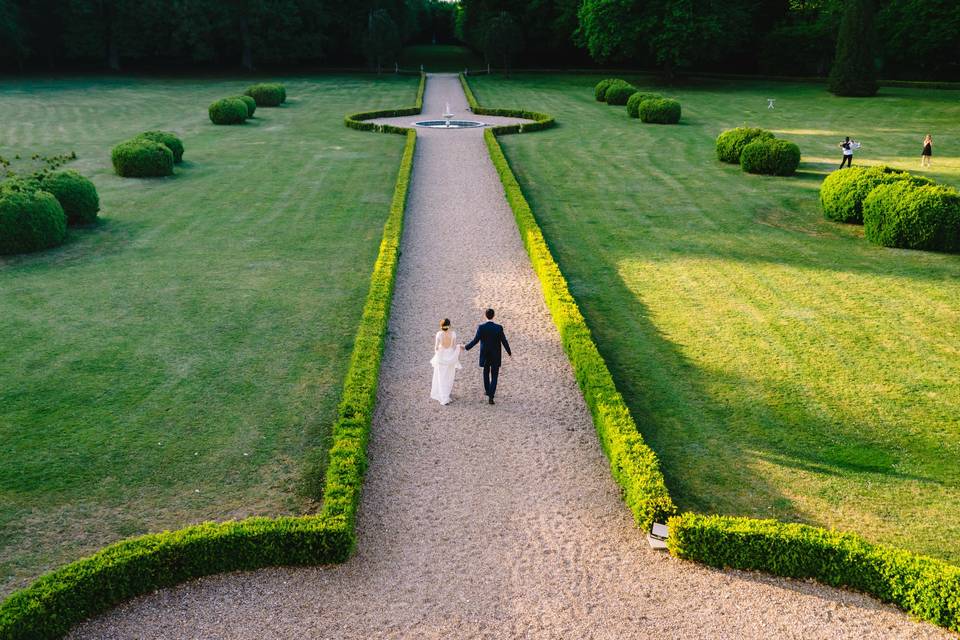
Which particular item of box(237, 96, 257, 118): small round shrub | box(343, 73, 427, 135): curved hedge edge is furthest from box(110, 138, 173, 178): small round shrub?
box(237, 96, 257, 118): small round shrub

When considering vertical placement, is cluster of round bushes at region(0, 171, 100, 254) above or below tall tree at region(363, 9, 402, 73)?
below

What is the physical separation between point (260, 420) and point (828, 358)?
908 centimetres

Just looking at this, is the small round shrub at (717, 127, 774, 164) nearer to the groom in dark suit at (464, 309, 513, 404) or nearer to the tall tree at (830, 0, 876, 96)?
the groom in dark suit at (464, 309, 513, 404)

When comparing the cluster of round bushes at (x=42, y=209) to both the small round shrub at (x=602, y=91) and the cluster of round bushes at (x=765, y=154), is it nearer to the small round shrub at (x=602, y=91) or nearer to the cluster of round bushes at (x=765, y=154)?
the cluster of round bushes at (x=765, y=154)

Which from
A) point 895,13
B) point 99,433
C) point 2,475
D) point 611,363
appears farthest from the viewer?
point 895,13

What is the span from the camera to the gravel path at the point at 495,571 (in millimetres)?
6941

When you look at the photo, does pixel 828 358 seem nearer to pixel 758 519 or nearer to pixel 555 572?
pixel 758 519

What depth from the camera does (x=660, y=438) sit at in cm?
998

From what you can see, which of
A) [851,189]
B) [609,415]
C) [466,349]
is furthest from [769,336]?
[851,189]

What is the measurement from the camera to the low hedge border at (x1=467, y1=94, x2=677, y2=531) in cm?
823

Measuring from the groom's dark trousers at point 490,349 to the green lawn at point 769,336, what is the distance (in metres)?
2.08

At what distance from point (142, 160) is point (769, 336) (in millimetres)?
20621

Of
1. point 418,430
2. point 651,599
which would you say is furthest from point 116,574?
point 651,599

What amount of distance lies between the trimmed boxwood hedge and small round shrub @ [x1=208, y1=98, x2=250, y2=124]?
21122 mm
